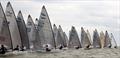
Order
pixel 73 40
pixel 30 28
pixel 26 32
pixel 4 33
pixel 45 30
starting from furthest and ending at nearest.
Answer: pixel 73 40
pixel 30 28
pixel 26 32
pixel 45 30
pixel 4 33

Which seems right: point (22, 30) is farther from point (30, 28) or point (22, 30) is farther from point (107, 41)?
point (107, 41)

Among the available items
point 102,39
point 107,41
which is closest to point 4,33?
point 107,41

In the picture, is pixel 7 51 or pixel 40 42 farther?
pixel 40 42

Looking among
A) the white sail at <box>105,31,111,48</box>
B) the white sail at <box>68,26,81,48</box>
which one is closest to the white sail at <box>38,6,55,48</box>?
the white sail at <box>68,26,81,48</box>

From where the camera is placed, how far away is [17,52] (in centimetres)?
7000

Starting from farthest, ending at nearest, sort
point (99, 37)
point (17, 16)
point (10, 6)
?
1. point (99, 37)
2. point (17, 16)
3. point (10, 6)

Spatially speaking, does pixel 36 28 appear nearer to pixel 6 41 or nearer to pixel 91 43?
pixel 6 41

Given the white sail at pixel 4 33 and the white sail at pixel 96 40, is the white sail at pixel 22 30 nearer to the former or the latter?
the white sail at pixel 4 33

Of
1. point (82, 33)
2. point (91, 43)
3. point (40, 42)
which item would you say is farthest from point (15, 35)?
point (91, 43)

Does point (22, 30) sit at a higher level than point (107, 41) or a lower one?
higher

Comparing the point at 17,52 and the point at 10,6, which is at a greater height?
the point at 10,6

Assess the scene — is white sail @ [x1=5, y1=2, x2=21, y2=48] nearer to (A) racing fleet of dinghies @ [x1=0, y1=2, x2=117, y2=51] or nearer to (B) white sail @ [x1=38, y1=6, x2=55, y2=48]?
(A) racing fleet of dinghies @ [x1=0, y1=2, x2=117, y2=51]

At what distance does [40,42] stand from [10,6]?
12689mm

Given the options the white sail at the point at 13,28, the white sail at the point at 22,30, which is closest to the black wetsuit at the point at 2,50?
the white sail at the point at 13,28
